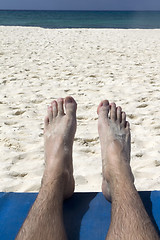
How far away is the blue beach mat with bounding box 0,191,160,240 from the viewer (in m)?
1.17

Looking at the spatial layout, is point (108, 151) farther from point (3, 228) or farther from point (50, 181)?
point (3, 228)

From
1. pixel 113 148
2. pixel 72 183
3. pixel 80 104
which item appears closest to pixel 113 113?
pixel 113 148

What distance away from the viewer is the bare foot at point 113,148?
1.35 m

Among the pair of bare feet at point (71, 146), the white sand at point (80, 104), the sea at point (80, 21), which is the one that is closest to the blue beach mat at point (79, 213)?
the pair of bare feet at point (71, 146)

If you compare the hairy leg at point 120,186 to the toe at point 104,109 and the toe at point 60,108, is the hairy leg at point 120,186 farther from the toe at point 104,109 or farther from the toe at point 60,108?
the toe at point 60,108

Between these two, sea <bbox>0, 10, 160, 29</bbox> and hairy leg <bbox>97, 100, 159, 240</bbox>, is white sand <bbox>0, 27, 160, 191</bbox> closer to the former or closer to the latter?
hairy leg <bbox>97, 100, 159, 240</bbox>

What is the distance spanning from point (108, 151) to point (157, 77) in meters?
2.81

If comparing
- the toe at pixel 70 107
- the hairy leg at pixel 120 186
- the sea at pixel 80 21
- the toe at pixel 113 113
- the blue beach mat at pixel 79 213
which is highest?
the sea at pixel 80 21

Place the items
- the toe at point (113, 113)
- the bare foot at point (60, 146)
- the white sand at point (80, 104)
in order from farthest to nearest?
the toe at point (113, 113)
the white sand at point (80, 104)
the bare foot at point (60, 146)

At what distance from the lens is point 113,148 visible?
5.17 feet

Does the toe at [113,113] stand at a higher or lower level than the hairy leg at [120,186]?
higher

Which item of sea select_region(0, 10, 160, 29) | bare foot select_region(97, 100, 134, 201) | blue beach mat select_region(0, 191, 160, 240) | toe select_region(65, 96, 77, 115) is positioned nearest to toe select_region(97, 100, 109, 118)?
bare foot select_region(97, 100, 134, 201)

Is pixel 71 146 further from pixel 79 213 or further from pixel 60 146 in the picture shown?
pixel 79 213

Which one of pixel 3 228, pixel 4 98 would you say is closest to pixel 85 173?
pixel 3 228
